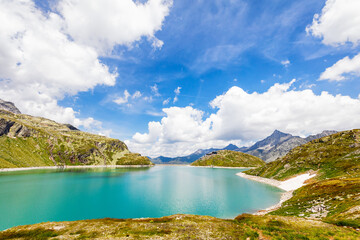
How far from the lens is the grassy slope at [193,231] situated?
1013 inches

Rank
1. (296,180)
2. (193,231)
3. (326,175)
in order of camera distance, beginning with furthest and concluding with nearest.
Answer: (296,180), (326,175), (193,231)

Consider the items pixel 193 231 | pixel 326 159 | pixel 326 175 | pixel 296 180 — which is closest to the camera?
pixel 193 231

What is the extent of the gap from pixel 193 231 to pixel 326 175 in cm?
13269

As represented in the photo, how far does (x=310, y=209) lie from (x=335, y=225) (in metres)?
26.3

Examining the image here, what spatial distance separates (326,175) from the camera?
373 feet

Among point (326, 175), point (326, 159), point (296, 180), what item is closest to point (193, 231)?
point (326, 175)

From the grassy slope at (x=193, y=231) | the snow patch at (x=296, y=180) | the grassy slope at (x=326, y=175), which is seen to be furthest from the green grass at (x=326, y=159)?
the grassy slope at (x=193, y=231)

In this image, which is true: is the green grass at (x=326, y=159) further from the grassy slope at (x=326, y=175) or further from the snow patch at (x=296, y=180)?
the snow patch at (x=296, y=180)

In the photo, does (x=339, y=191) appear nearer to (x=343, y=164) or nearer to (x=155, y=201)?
(x=155, y=201)

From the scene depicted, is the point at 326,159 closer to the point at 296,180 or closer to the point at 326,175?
the point at 326,175

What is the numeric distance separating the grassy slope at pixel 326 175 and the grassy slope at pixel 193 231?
324 inches

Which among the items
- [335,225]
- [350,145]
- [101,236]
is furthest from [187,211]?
[350,145]

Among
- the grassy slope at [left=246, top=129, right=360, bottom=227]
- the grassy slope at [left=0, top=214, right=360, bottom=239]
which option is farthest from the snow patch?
the grassy slope at [left=0, top=214, right=360, bottom=239]

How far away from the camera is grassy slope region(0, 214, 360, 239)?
25.7 meters
